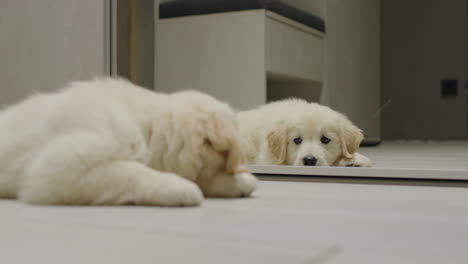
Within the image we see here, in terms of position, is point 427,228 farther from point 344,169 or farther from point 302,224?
point 344,169

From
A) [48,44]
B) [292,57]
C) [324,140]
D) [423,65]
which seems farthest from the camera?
[423,65]

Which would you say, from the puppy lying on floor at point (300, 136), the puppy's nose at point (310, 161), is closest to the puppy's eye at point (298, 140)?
the puppy lying on floor at point (300, 136)

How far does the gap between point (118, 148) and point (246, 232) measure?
0.43 meters

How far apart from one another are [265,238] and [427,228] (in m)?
0.36

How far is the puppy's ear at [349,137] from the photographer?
2.65 metres

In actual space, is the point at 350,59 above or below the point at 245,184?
above

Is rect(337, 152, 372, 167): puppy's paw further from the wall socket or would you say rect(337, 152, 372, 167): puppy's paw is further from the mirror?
the wall socket

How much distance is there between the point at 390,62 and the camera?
2902mm

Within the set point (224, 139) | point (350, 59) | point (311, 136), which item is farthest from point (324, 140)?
point (224, 139)

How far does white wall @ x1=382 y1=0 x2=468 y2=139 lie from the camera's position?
2.85m

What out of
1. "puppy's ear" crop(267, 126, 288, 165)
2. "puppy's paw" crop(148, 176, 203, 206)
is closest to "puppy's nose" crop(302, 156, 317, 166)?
"puppy's ear" crop(267, 126, 288, 165)

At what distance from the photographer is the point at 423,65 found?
3.94 m

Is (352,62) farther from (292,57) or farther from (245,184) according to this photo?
(245,184)

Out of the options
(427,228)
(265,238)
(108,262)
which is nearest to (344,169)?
(427,228)
